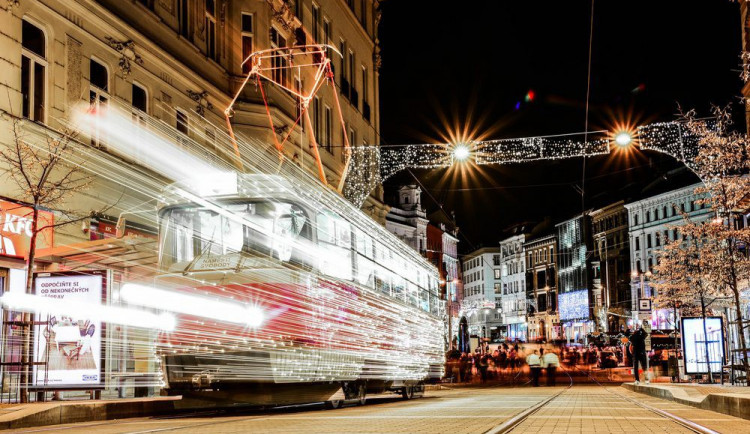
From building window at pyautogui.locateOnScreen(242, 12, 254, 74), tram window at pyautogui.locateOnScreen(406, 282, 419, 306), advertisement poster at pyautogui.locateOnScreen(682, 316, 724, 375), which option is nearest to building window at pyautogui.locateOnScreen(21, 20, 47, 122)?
tram window at pyautogui.locateOnScreen(406, 282, 419, 306)

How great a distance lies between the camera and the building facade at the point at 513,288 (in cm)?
15550

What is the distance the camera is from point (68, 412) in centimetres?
1446

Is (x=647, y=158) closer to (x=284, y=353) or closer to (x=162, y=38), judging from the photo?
(x=162, y=38)

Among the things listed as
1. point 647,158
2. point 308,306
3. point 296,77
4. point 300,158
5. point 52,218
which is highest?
point 647,158

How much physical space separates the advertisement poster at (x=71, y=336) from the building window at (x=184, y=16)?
12675mm

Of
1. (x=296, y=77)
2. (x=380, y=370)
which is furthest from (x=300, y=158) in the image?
(x=380, y=370)

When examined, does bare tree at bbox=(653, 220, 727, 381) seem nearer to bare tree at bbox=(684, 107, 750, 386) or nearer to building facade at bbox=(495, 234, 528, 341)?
bare tree at bbox=(684, 107, 750, 386)

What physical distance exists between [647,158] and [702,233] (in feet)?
253

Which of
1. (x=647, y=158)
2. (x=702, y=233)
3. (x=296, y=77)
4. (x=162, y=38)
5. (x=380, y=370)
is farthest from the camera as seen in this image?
(x=647, y=158)

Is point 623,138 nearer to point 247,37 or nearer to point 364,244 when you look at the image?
point 364,244

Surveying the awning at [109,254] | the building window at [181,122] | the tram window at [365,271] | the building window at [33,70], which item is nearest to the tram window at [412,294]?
the tram window at [365,271]

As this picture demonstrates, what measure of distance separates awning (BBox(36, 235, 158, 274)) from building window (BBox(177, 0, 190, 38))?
354 inches

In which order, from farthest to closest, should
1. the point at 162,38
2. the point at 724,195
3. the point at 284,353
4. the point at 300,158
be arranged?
the point at 300,158, the point at 724,195, the point at 162,38, the point at 284,353

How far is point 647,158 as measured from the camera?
106125 millimetres
